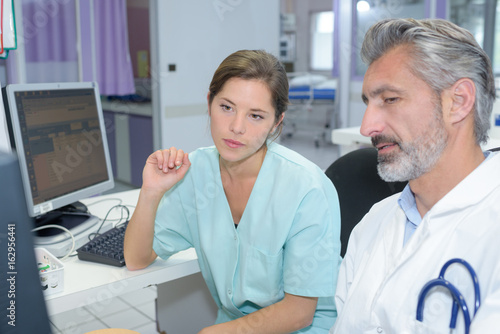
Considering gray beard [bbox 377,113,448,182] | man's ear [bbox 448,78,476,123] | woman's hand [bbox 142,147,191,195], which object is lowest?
woman's hand [bbox 142,147,191,195]

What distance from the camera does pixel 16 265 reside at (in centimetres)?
36

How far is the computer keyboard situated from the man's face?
0.76m

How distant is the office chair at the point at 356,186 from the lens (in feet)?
4.53

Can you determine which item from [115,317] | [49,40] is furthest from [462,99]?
[49,40]

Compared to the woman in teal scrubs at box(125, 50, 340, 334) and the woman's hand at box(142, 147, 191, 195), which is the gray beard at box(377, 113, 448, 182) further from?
the woman's hand at box(142, 147, 191, 195)

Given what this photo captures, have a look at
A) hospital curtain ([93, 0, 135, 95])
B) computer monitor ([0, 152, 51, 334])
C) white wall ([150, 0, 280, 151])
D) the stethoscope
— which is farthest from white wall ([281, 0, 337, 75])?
computer monitor ([0, 152, 51, 334])

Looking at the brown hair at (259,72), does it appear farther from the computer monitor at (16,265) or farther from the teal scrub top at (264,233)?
the computer monitor at (16,265)

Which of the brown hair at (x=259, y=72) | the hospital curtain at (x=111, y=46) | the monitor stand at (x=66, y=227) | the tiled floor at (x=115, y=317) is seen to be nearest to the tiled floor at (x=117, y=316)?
the tiled floor at (x=115, y=317)

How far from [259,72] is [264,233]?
42 centimetres

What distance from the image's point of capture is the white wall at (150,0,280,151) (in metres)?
3.93

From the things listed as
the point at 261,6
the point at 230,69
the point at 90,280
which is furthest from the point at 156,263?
the point at 261,6

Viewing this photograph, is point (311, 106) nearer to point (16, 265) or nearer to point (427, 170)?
point (427, 170)

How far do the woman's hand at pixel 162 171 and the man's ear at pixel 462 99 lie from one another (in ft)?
2.42

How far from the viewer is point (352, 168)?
1430 millimetres
